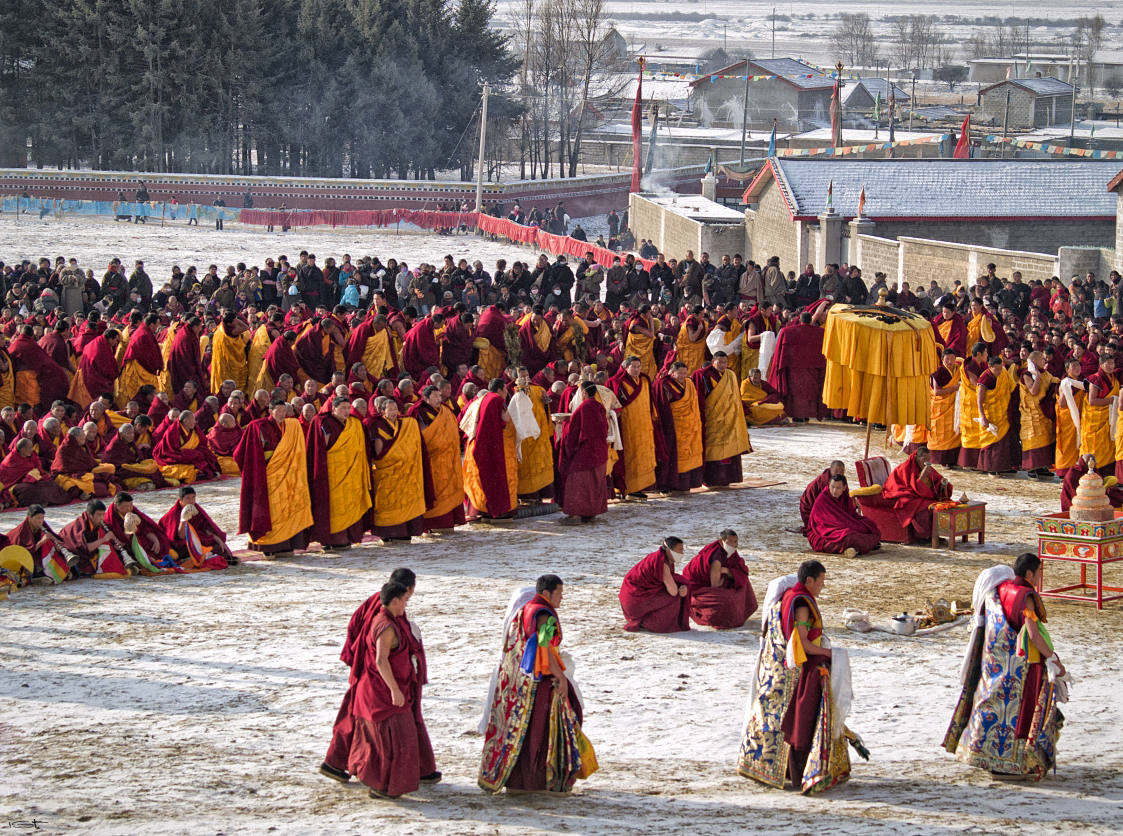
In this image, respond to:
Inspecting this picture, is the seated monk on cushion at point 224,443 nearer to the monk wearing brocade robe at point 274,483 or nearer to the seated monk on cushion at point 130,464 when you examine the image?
the seated monk on cushion at point 130,464

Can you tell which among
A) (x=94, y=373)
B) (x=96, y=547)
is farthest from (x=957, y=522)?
(x=94, y=373)

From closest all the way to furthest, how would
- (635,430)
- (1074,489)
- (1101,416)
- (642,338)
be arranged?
1. (1074,489)
2. (635,430)
3. (1101,416)
4. (642,338)

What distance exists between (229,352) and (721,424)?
21.2ft

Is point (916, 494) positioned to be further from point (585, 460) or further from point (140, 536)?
point (140, 536)

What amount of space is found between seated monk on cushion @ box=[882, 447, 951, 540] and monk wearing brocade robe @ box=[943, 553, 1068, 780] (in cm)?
477

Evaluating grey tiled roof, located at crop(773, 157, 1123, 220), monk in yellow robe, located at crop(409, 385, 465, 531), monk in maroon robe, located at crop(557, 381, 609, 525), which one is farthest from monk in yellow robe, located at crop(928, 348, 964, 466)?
grey tiled roof, located at crop(773, 157, 1123, 220)

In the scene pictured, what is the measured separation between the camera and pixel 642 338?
1747cm

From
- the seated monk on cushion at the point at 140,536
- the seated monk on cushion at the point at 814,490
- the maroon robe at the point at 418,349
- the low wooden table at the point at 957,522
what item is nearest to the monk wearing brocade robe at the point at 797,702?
the seated monk on cushion at the point at 814,490

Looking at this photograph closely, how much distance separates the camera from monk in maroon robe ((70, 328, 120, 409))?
1659 cm

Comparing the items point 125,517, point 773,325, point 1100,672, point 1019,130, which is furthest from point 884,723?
point 1019,130

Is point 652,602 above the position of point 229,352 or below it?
below

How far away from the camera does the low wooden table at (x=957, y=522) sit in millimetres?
11758

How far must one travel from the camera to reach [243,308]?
72.1ft

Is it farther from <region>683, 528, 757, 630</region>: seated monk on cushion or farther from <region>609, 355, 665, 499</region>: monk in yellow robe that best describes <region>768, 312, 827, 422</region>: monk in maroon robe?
<region>683, 528, 757, 630</region>: seated monk on cushion
